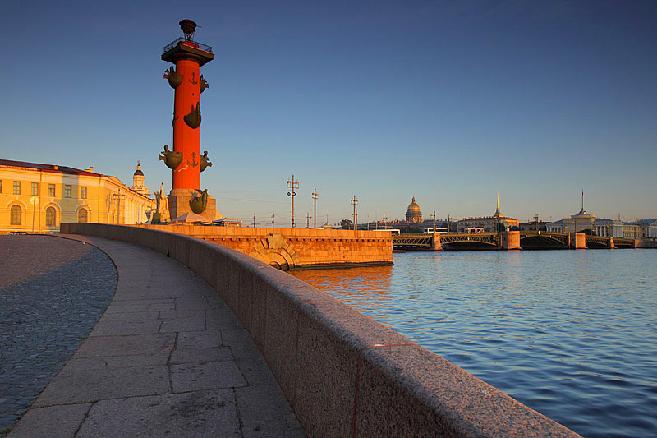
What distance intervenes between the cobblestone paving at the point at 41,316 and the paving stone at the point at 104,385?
17 cm

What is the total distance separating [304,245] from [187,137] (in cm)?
1459

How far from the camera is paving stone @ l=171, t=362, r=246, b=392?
3975 mm

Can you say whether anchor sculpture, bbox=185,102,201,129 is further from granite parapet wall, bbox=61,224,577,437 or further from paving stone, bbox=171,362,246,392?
paving stone, bbox=171,362,246,392

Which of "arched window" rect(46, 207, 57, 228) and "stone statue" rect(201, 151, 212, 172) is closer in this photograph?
"stone statue" rect(201, 151, 212, 172)

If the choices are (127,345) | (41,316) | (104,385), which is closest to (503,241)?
(41,316)

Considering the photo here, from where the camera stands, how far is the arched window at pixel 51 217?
61428 mm

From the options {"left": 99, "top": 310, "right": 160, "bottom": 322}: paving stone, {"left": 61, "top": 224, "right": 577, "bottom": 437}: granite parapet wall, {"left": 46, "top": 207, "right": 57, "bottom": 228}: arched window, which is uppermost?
{"left": 46, "top": 207, "right": 57, "bottom": 228}: arched window

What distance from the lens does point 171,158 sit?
3841 cm

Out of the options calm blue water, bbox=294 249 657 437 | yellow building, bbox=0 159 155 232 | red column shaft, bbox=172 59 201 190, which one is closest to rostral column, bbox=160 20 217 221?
red column shaft, bbox=172 59 201 190

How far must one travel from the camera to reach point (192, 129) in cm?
3953

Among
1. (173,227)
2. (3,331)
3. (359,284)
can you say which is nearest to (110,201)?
(173,227)

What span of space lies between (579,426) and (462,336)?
7791 mm

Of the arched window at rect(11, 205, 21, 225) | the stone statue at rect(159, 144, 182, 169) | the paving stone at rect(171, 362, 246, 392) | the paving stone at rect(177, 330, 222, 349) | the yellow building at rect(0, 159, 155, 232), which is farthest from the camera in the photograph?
the arched window at rect(11, 205, 21, 225)

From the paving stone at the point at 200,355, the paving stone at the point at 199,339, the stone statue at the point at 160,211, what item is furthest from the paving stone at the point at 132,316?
the stone statue at the point at 160,211
